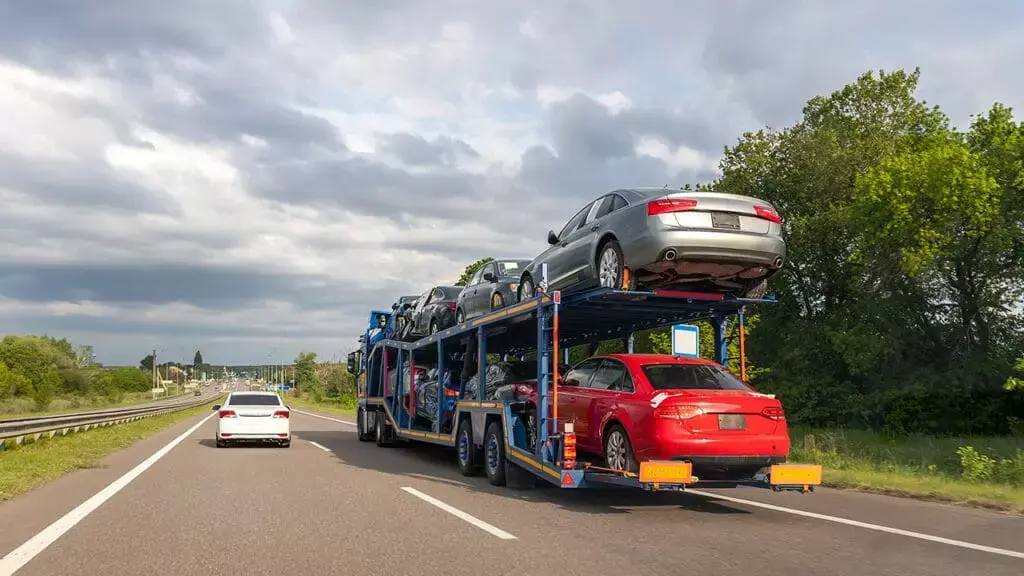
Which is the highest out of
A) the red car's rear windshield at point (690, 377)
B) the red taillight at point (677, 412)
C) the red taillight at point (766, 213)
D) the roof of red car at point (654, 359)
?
the red taillight at point (766, 213)

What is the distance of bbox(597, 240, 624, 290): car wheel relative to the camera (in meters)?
Answer: 9.77

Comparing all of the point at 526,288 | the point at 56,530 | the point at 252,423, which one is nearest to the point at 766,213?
the point at 526,288

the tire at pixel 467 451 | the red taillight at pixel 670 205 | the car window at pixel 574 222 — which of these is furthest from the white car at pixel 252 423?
the red taillight at pixel 670 205

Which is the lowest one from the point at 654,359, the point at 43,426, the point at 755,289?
the point at 43,426

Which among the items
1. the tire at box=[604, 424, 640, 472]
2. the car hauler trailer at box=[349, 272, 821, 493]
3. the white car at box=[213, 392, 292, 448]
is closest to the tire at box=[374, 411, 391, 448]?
the white car at box=[213, 392, 292, 448]

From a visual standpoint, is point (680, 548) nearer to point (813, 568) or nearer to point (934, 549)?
point (813, 568)

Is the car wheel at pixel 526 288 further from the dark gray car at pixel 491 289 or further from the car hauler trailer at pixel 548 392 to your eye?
the dark gray car at pixel 491 289

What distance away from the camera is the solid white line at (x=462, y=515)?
754 centimetres

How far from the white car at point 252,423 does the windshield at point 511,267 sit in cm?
743

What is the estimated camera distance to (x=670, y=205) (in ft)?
30.3

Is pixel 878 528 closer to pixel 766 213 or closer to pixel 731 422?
pixel 731 422

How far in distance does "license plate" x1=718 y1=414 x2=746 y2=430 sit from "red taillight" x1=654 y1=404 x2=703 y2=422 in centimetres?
26

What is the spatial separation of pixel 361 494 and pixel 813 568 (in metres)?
6.02

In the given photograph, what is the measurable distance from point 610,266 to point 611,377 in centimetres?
132
